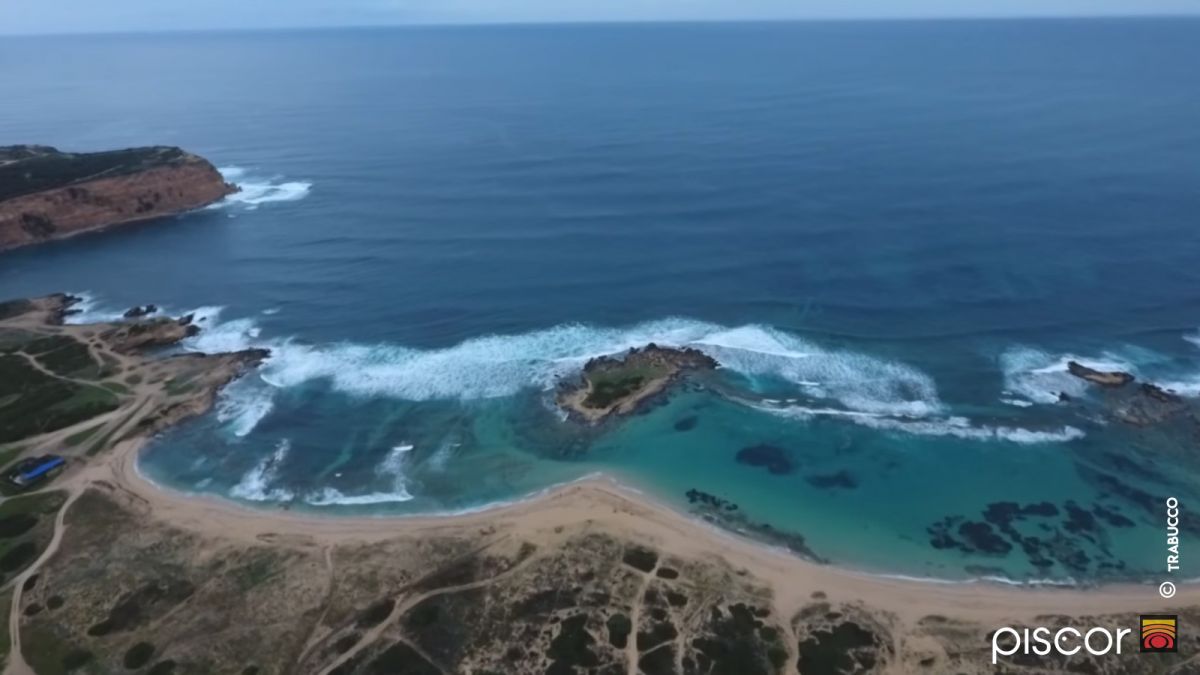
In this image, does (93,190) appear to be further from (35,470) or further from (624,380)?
(624,380)

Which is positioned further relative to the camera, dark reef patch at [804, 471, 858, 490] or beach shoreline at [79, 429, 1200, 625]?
dark reef patch at [804, 471, 858, 490]

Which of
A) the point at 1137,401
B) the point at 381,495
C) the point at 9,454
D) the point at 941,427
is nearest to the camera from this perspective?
the point at 381,495

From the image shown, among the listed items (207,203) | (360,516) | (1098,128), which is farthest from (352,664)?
(1098,128)

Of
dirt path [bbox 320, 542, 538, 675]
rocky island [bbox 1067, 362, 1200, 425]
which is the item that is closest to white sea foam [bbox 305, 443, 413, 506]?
dirt path [bbox 320, 542, 538, 675]

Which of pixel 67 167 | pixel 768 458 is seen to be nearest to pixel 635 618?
pixel 768 458

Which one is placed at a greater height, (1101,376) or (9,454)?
(9,454)

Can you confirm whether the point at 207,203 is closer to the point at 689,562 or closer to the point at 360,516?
the point at 360,516

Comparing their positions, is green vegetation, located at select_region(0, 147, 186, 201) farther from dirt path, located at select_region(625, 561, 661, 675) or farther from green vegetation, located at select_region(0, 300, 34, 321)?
dirt path, located at select_region(625, 561, 661, 675)

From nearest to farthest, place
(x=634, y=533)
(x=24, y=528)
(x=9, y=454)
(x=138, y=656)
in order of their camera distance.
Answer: (x=138, y=656), (x=634, y=533), (x=24, y=528), (x=9, y=454)
